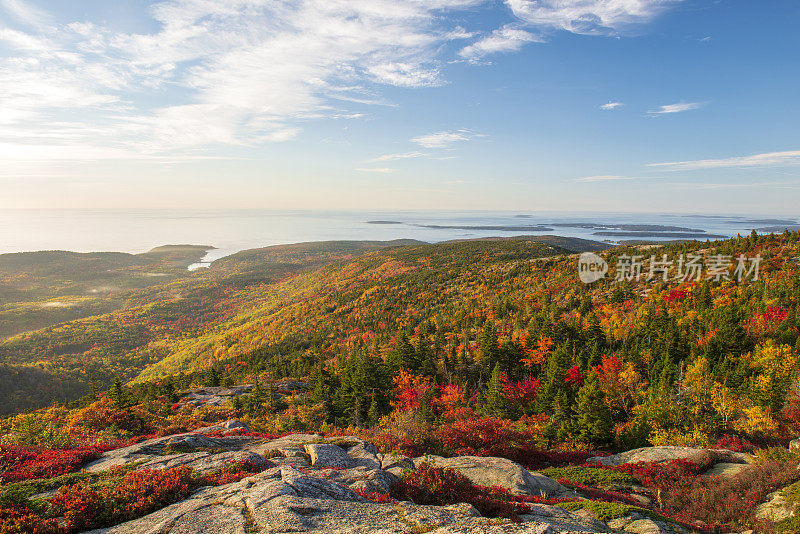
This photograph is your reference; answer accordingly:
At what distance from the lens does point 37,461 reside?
15.2 metres

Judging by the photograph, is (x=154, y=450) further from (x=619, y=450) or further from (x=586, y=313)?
(x=586, y=313)

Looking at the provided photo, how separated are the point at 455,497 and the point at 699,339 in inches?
2227

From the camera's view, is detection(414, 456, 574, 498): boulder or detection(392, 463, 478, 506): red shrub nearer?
detection(392, 463, 478, 506): red shrub

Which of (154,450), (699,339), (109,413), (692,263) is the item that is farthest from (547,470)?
(692,263)

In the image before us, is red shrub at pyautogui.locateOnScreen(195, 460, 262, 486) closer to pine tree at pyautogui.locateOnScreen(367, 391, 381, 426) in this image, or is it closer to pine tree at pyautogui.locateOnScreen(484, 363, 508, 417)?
pine tree at pyautogui.locateOnScreen(367, 391, 381, 426)

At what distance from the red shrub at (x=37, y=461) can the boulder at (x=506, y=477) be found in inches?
635

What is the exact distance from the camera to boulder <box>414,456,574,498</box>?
16906mm

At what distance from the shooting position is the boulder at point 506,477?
1691 cm

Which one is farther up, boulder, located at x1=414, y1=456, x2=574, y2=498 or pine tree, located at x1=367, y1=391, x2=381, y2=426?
boulder, located at x1=414, y1=456, x2=574, y2=498

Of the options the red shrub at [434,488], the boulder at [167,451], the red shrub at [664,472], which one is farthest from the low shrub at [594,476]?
the boulder at [167,451]

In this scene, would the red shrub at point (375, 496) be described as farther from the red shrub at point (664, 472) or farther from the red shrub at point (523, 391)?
the red shrub at point (523, 391)

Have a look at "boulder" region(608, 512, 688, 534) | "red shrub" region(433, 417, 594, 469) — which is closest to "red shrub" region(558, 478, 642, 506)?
"boulder" region(608, 512, 688, 534)

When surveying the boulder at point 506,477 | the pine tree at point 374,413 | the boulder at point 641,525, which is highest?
the boulder at point 641,525

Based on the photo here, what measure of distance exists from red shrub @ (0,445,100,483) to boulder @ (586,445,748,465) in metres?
33.2
